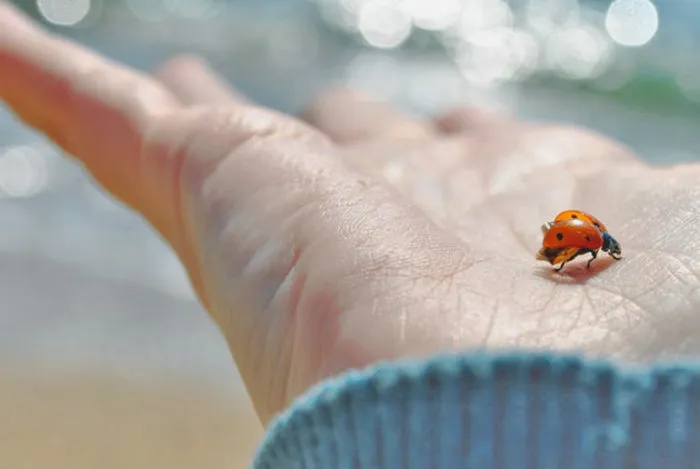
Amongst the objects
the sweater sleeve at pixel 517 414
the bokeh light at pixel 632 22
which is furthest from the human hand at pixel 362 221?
the bokeh light at pixel 632 22

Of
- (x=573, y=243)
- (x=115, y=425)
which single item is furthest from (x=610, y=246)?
(x=115, y=425)

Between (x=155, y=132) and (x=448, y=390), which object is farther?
(x=155, y=132)

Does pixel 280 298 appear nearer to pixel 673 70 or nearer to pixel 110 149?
pixel 110 149

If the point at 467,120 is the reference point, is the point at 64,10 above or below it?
above

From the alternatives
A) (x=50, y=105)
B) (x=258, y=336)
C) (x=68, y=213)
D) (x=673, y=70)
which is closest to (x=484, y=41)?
(x=673, y=70)

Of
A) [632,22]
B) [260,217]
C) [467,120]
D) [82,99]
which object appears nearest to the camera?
[260,217]

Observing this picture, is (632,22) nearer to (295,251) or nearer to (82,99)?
(82,99)

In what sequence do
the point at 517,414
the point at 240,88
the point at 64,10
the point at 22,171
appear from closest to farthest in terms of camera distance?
the point at 517,414 < the point at 22,171 < the point at 240,88 < the point at 64,10

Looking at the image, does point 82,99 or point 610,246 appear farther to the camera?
point 82,99
